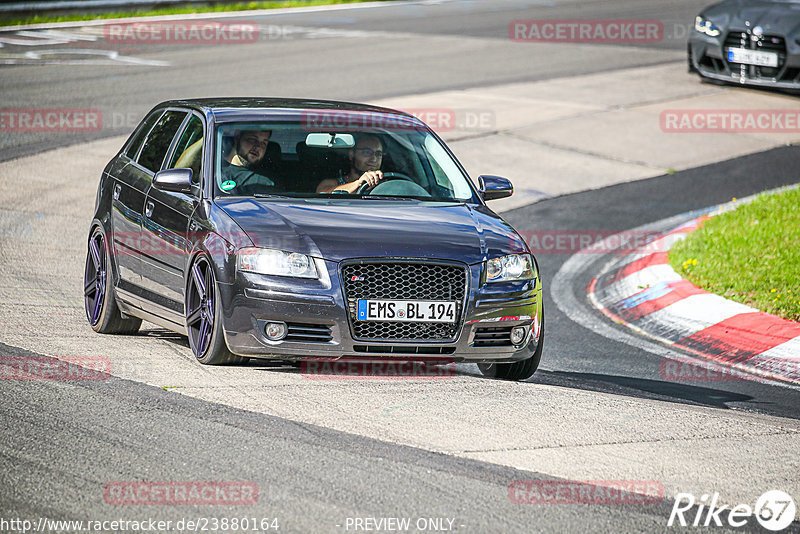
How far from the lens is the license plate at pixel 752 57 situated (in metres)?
18.3

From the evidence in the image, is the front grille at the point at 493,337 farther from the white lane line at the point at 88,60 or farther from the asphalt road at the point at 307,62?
the white lane line at the point at 88,60

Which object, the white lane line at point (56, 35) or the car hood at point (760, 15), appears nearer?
the car hood at point (760, 15)

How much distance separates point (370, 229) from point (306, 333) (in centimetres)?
71

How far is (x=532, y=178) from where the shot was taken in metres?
15.4

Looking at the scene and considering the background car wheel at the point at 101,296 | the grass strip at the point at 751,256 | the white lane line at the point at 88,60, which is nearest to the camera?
the background car wheel at the point at 101,296

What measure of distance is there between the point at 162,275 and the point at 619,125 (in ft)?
37.7

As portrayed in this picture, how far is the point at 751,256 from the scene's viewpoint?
1121 centimetres

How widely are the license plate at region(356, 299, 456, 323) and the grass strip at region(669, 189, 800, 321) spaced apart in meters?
3.88

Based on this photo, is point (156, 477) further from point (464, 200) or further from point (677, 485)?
point (464, 200)

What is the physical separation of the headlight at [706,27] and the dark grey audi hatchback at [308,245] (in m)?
11.5

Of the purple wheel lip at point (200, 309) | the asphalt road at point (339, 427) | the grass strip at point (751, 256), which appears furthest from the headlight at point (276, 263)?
the grass strip at point (751, 256)

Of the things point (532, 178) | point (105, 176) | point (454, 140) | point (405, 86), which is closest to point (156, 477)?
point (105, 176)

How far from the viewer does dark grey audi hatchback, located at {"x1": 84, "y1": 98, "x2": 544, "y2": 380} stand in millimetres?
6797

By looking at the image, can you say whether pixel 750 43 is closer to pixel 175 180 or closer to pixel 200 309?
pixel 175 180
